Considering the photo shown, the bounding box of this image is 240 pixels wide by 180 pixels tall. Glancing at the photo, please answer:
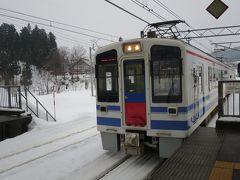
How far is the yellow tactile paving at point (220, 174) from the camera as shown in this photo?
464 centimetres

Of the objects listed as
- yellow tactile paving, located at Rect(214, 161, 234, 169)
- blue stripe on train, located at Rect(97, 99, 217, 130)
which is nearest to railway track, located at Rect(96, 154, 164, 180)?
blue stripe on train, located at Rect(97, 99, 217, 130)

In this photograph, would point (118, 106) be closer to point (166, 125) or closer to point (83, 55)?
point (166, 125)

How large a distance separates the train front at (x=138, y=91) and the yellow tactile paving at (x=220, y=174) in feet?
7.42

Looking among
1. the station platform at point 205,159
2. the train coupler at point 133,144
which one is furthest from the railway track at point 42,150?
the station platform at point 205,159

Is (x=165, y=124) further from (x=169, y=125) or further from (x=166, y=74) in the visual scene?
(x=166, y=74)

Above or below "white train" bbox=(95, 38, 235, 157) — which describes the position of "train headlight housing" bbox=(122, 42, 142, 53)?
above

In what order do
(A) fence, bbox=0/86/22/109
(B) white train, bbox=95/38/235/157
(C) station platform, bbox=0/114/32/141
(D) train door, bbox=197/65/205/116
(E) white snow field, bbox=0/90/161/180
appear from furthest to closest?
1. (A) fence, bbox=0/86/22/109
2. (C) station platform, bbox=0/114/32/141
3. (D) train door, bbox=197/65/205/116
4. (B) white train, bbox=95/38/235/157
5. (E) white snow field, bbox=0/90/161/180

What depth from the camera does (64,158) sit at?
860 cm

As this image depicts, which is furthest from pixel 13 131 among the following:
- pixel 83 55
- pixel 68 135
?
pixel 83 55

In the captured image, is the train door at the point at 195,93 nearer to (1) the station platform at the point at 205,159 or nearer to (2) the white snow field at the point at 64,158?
(1) the station platform at the point at 205,159

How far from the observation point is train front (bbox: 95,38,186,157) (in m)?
7.39

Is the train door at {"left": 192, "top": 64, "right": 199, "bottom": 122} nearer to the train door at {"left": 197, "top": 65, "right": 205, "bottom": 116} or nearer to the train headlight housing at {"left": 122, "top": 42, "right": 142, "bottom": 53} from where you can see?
the train door at {"left": 197, "top": 65, "right": 205, "bottom": 116}

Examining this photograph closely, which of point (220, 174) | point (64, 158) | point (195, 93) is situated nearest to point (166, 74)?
point (195, 93)

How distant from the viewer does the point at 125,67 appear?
7.91 meters
